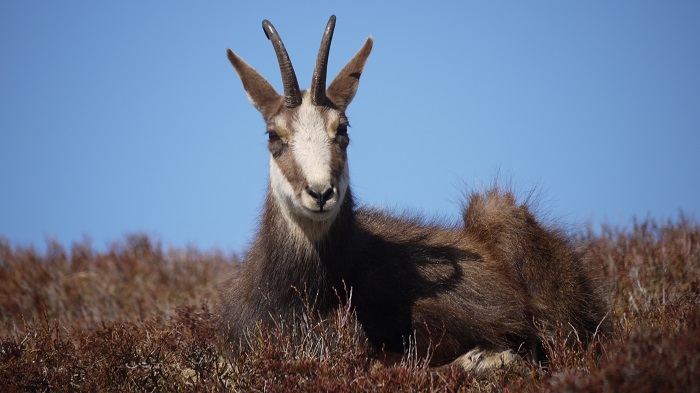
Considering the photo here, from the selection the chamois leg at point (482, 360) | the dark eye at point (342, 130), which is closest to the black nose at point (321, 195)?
the dark eye at point (342, 130)

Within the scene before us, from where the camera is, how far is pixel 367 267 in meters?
6.59

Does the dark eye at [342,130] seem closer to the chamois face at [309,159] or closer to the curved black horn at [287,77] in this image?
the chamois face at [309,159]

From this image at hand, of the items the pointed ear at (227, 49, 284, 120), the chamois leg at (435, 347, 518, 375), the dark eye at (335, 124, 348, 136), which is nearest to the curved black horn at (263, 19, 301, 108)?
the pointed ear at (227, 49, 284, 120)

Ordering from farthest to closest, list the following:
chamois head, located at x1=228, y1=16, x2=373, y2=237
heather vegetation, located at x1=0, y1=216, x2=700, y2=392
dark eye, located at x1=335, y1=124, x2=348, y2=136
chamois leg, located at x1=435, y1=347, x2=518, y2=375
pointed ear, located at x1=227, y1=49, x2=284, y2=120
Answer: pointed ear, located at x1=227, y1=49, x2=284, y2=120 < dark eye, located at x1=335, y1=124, x2=348, y2=136 < chamois leg, located at x1=435, y1=347, x2=518, y2=375 < chamois head, located at x1=228, y1=16, x2=373, y2=237 < heather vegetation, located at x1=0, y1=216, x2=700, y2=392

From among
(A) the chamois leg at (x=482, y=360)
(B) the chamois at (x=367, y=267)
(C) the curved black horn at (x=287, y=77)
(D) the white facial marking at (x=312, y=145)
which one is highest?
(C) the curved black horn at (x=287, y=77)

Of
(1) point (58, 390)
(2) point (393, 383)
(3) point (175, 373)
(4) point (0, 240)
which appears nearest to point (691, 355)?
(2) point (393, 383)

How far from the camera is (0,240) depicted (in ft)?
48.8

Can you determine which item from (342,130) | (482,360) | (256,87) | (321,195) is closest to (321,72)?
(342,130)

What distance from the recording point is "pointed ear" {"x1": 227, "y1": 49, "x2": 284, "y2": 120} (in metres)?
6.73

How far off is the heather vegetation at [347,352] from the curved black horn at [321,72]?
1693mm

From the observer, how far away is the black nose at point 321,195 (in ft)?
18.8

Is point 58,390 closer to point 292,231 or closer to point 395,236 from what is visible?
point 292,231

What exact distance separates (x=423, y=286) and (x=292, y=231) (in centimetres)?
123

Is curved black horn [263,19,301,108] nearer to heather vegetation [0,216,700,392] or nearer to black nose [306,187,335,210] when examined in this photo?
black nose [306,187,335,210]
